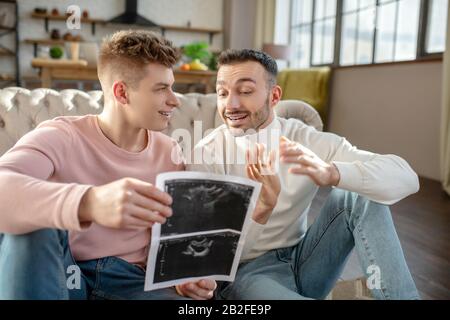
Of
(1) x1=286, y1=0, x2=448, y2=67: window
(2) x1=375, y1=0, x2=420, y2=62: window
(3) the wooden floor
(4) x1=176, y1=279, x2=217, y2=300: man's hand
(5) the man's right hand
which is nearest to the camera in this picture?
(5) the man's right hand

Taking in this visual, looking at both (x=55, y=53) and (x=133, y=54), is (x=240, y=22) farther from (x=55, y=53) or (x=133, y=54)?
(x=133, y=54)

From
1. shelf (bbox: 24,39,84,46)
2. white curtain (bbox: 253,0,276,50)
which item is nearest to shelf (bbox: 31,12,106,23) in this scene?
shelf (bbox: 24,39,84,46)

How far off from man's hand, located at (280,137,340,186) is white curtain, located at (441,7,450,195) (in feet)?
8.41

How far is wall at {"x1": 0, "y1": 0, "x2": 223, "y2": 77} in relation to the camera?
5.69 meters

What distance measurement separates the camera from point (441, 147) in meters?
3.22

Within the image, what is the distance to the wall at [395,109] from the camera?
137 inches

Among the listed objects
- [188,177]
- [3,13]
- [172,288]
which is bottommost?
[172,288]

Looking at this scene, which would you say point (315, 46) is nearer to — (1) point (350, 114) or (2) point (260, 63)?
(1) point (350, 114)

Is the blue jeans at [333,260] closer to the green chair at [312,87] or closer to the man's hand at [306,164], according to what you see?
the man's hand at [306,164]

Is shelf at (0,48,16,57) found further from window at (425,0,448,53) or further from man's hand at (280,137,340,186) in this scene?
man's hand at (280,137,340,186)

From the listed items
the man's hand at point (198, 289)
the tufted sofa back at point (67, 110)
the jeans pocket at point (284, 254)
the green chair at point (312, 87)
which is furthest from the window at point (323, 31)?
the man's hand at point (198, 289)
